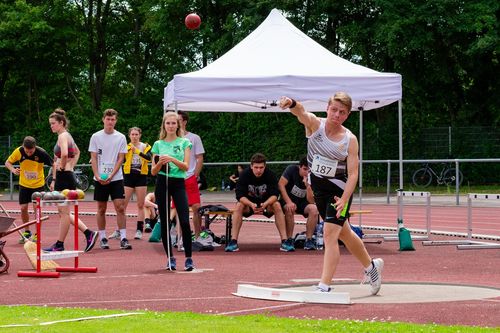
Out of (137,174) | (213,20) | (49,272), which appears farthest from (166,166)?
(213,20)

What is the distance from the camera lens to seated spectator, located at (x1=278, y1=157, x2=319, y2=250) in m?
15.7

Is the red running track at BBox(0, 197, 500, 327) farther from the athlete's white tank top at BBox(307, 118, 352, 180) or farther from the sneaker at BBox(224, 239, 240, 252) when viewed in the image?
the athlete's white tank top at BBox(307, 118, 352, 180)

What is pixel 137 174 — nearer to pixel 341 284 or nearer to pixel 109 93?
pixel 341 284

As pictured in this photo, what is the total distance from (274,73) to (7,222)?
4995mm

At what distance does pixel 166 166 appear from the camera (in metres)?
12.4

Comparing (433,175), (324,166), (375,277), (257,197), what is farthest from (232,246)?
(433,175)

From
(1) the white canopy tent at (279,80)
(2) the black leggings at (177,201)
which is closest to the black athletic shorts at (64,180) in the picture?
(1) the white canopy tent at (279,80)

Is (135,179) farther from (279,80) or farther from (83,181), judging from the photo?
(83,181)

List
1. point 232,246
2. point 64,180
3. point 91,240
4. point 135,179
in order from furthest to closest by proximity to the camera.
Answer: point 135,179
point 232,246
point 91,240
point 64,180

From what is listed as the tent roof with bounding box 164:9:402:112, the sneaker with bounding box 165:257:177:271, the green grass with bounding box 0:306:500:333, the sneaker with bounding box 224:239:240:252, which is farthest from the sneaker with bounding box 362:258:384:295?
the sneaker with bounding box 224:239:240:252

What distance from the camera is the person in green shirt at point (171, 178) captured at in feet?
40.3

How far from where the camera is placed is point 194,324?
7.80 m

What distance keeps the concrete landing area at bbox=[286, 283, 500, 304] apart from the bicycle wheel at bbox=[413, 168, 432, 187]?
22752 millimetres

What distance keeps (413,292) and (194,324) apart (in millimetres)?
3121
